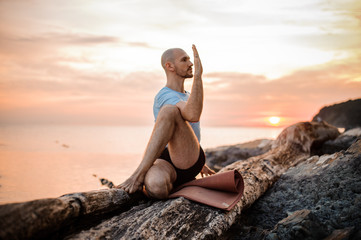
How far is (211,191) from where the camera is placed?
148 inches

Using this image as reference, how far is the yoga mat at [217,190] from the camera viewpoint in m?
3.50

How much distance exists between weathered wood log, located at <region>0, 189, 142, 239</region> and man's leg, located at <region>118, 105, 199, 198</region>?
54 centimetres

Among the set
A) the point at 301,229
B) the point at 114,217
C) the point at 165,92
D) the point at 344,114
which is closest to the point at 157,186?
the point at 114,217

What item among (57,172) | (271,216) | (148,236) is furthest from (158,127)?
(57,172)

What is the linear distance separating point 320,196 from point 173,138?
6.98ft

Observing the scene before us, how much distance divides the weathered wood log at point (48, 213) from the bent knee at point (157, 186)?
1.78ft

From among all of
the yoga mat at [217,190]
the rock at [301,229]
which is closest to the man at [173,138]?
the yoga mat at [217,190]

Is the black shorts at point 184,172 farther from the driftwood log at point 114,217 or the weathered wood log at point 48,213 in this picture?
the weathered wood log at point 48,213

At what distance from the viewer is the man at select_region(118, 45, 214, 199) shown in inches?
139

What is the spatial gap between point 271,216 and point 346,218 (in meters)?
1.10

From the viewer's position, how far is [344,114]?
166 feet

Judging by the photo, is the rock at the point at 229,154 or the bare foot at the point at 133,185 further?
the rock at the point at 229,154

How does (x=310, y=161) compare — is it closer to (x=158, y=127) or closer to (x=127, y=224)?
(x=158, y=127)

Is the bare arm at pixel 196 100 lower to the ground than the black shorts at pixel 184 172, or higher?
higher
